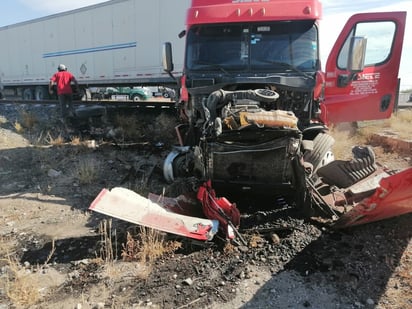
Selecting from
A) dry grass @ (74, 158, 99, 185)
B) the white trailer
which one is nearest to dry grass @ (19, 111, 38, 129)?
dry grass @ (74, 158, 99, 185)

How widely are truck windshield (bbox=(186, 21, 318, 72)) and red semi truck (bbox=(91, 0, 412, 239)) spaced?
0.01 m

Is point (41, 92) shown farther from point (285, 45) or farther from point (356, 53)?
point (356, 53)

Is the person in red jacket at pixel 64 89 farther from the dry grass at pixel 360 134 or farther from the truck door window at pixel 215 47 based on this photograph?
the dry grass at pixel 360 134

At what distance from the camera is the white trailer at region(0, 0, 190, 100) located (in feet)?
41.0

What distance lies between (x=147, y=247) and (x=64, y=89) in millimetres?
8336

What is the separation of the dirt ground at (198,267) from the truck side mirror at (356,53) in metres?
2.27

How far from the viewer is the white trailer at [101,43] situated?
41.0 ft

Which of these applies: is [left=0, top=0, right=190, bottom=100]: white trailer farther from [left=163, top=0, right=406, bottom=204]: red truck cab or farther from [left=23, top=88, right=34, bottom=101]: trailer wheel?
[left=163, top=0, right=406, bottom=204]: red truck cab

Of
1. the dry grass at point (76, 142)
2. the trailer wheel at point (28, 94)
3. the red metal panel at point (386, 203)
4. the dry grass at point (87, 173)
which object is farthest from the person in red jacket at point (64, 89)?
the trailer wheel at point (28, 94)

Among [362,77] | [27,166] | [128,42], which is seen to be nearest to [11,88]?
[128,42]

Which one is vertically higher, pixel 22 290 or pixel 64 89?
pixel 64 89

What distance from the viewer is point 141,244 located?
394 cm

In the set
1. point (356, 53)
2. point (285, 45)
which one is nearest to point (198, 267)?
point (285, 45)

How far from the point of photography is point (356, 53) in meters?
5.13
